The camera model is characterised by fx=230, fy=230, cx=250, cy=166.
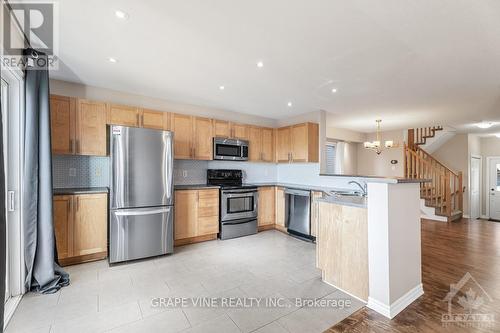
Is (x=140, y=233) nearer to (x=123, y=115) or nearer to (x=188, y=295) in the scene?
(x=188, y=295)

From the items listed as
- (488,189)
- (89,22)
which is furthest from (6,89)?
(488,189)

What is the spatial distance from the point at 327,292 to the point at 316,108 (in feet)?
11.0

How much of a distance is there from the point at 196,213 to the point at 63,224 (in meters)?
1.81

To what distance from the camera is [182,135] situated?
161 inches

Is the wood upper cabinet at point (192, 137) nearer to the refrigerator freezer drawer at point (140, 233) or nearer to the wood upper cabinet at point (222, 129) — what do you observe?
the wood upper cabinet at point (222, 129)

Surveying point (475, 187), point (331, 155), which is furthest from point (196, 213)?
point (475, 187)

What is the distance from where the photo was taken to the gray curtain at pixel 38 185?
239 cm

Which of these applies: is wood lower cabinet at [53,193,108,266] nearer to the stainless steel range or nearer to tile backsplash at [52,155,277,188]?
tile backsplash at [52,155,277,188]

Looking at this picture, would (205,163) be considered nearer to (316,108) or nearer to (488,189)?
(316,108)

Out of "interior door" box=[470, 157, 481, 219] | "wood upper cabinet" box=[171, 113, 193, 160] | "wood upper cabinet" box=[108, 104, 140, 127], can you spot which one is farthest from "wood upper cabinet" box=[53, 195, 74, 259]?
"interior door" box=[470, 157, 481, 219]

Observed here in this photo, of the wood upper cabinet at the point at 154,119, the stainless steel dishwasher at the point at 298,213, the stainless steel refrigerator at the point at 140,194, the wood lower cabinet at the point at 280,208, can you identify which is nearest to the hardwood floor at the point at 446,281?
the stainless steel dishwasher at the point at 298,213

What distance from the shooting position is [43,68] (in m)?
2.54

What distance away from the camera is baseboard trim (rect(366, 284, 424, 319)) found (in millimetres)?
2051

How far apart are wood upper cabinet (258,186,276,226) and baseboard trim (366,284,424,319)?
2.75 m
